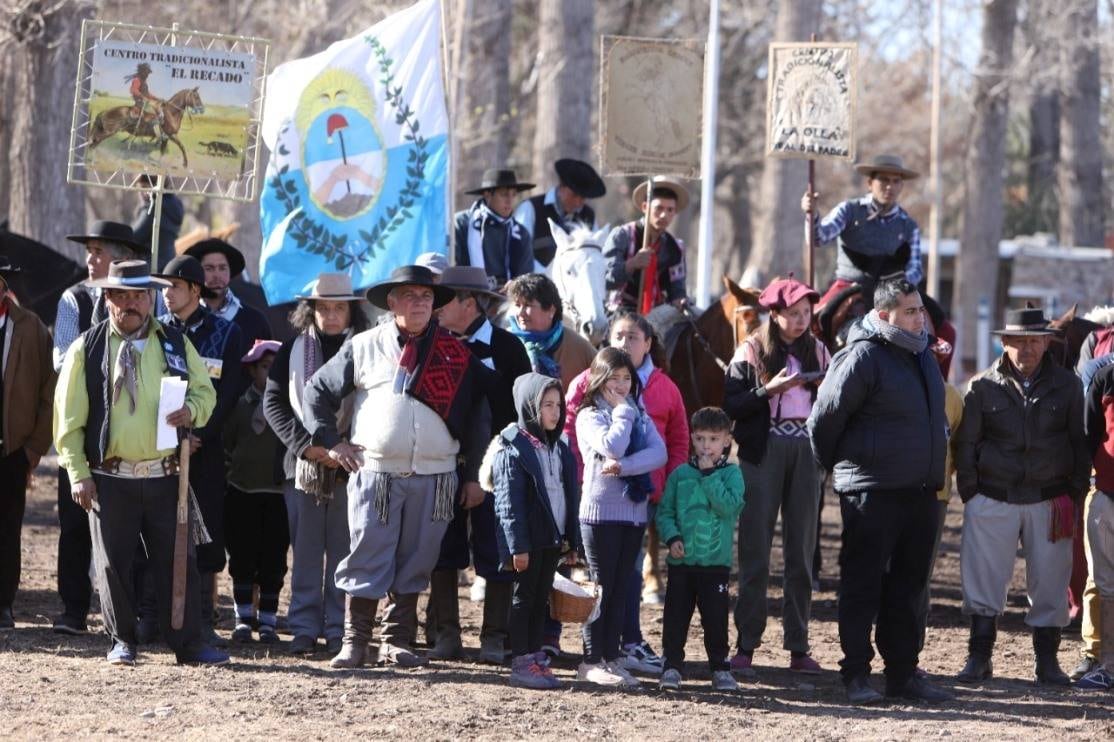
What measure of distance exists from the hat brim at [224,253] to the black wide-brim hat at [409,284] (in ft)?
5.93

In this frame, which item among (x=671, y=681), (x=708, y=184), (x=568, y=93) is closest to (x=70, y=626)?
(x=671, y=681)

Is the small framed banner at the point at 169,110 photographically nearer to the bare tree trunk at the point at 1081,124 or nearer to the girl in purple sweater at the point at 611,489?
the girl in purple sweater at the point at 611,489

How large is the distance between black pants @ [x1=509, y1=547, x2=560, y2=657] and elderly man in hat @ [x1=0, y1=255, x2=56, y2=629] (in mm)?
3105

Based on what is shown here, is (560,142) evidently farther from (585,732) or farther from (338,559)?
(585,732)

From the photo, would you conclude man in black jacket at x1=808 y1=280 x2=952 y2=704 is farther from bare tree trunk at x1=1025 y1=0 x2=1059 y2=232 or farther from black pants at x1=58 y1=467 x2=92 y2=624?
bare tree trunk at x1=1025 y1=0 x2=1059 y2=232

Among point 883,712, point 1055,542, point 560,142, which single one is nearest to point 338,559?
point 883,712

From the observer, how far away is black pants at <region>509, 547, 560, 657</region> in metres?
8.61

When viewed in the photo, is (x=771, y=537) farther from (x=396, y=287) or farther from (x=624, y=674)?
(x=396, y=287)

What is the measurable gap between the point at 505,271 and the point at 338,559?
342 cm

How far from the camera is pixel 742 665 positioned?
9.45 meters

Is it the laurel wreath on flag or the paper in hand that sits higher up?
the laurel wreath on flag

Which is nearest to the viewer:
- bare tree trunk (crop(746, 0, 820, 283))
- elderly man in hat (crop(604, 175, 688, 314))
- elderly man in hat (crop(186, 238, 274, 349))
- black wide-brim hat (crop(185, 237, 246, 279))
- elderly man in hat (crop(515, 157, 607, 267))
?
elderly man in hat (crop(186, 238, 274, 349))

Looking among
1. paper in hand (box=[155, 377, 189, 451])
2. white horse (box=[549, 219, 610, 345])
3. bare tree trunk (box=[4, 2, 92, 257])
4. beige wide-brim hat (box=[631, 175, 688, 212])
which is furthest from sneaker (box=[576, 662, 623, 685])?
bare tree trunk (box=[4, 2, 92, 257])

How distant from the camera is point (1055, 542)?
372 inches
